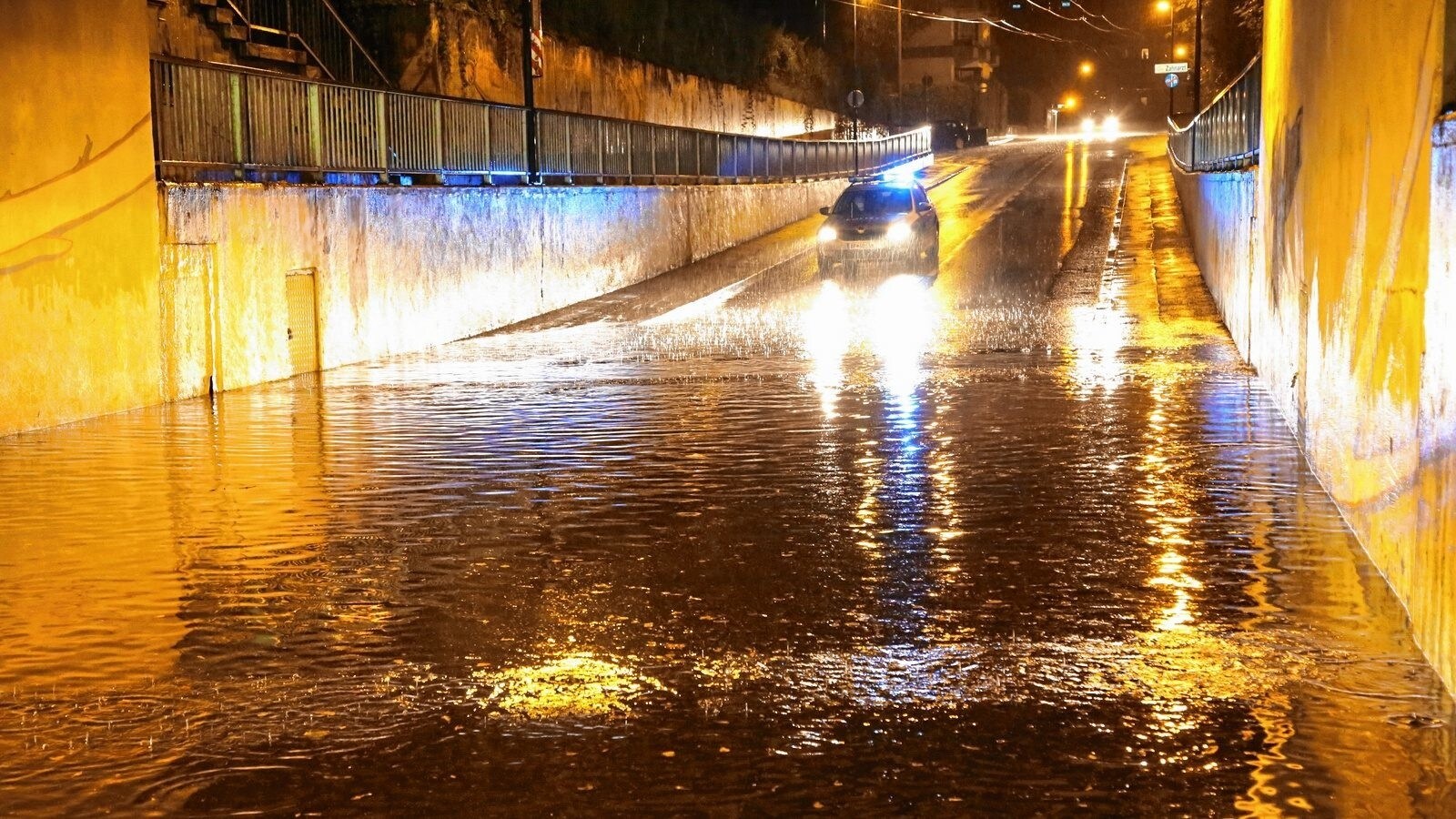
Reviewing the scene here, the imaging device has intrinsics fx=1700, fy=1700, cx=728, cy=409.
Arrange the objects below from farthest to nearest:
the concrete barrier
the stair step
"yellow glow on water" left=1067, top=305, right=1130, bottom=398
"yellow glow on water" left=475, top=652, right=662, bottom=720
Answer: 1. the stair step
2. "yellow glow on water" left=1067, top=305, right=1130, bottom=398
3. the concrete barrier
4. "yellow glow on water" left=475, top=652, right=662, bottom=720

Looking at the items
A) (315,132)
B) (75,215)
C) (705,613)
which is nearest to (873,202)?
(315,132)

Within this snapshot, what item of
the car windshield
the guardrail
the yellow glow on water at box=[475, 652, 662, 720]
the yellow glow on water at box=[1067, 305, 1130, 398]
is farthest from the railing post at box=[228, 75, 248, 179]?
the car windshield

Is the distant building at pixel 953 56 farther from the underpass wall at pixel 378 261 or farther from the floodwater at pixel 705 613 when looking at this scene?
the floodwater at pixel 705 613

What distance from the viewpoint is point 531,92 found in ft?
84.4

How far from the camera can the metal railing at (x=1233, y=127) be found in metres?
16.7

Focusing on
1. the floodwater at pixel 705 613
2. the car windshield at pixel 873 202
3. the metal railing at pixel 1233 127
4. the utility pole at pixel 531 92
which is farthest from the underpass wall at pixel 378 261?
the metal railing at pixel 1233 127

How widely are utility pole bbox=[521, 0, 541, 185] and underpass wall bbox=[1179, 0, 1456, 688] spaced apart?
13.1 metres

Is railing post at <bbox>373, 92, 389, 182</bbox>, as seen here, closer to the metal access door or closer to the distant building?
the metal access door

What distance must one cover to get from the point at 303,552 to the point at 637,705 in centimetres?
326

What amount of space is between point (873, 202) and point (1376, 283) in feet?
68.8

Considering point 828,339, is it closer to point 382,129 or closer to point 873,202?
point 382,129

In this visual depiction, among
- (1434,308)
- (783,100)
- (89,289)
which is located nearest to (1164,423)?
(1434,308)

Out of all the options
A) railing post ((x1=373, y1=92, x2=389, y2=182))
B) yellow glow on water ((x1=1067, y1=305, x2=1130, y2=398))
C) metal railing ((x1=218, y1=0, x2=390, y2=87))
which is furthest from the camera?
metal railing ((x1=218, y1=0, x2=390, y2=87))

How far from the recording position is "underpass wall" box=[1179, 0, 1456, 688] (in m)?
6.09
